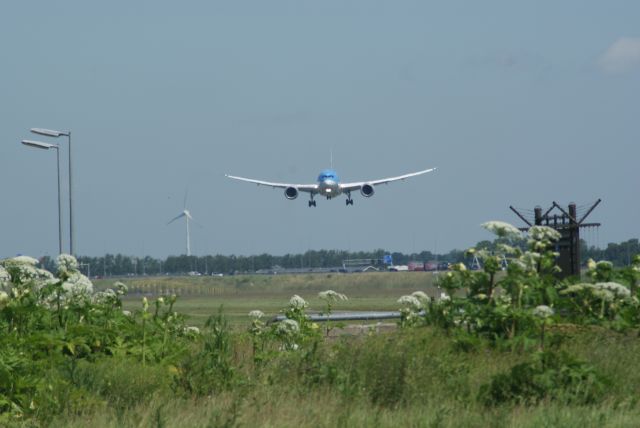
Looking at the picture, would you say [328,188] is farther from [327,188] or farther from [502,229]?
[502,229]

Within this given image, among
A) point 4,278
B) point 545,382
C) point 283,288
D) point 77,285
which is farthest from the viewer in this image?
point 283,288

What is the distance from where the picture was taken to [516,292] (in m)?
13.5

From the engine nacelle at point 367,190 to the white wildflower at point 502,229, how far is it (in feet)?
231

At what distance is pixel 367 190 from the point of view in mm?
84625

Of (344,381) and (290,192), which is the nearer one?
(344,381)

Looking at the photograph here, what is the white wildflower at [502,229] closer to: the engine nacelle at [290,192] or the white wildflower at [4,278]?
the white wildflower at [4,278]

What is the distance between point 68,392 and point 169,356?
1939 millimetres

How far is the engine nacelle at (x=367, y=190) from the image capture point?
84312mm

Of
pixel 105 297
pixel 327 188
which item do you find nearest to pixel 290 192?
pixel 327 188

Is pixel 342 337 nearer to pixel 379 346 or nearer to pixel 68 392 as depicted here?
pixel 379 346

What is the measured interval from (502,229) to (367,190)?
71.2 metres

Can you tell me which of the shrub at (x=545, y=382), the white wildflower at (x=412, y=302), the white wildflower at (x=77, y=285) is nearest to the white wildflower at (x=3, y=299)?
the white wildflower at (x=77, y=285)

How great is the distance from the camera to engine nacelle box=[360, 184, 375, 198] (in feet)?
277

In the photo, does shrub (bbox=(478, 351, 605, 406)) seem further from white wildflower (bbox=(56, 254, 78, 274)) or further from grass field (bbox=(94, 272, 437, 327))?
grass field (bbox=(94, 272, 437, 327))
